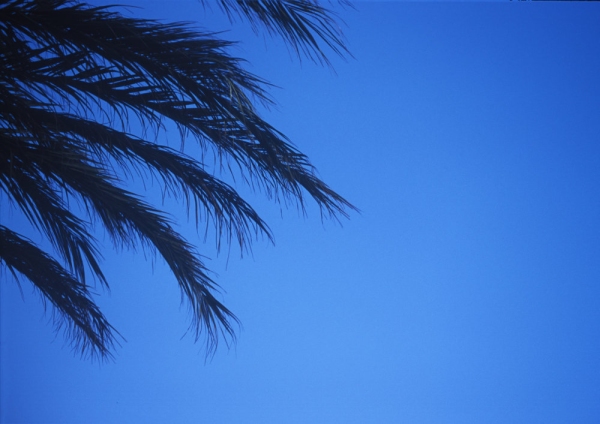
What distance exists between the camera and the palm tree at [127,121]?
253 cm

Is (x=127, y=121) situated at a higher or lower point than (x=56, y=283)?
higher

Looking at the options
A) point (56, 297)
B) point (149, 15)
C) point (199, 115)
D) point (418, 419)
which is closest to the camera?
point (199, 115)

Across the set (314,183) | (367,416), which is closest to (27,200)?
(314,183)

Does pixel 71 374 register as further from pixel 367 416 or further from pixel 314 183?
pixel 314 183

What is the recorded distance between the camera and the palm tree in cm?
253

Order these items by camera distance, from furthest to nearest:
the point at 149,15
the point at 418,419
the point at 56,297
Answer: the point at 149,15, the point at 418,419, the point at 56,297

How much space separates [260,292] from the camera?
15.9ft

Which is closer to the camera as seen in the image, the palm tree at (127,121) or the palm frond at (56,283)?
the palm tree at (127,121)

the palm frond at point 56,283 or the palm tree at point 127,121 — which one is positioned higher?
the palm tree at point 127,121

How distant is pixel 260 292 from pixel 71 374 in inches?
62.0

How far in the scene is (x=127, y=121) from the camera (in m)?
2.97

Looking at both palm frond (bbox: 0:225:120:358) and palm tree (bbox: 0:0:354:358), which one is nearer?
palm tree (bbox: 0:0:354:358)

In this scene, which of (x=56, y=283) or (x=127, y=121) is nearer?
(x=127, y=121)

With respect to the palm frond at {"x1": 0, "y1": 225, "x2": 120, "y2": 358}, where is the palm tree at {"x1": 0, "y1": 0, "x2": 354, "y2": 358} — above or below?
above
